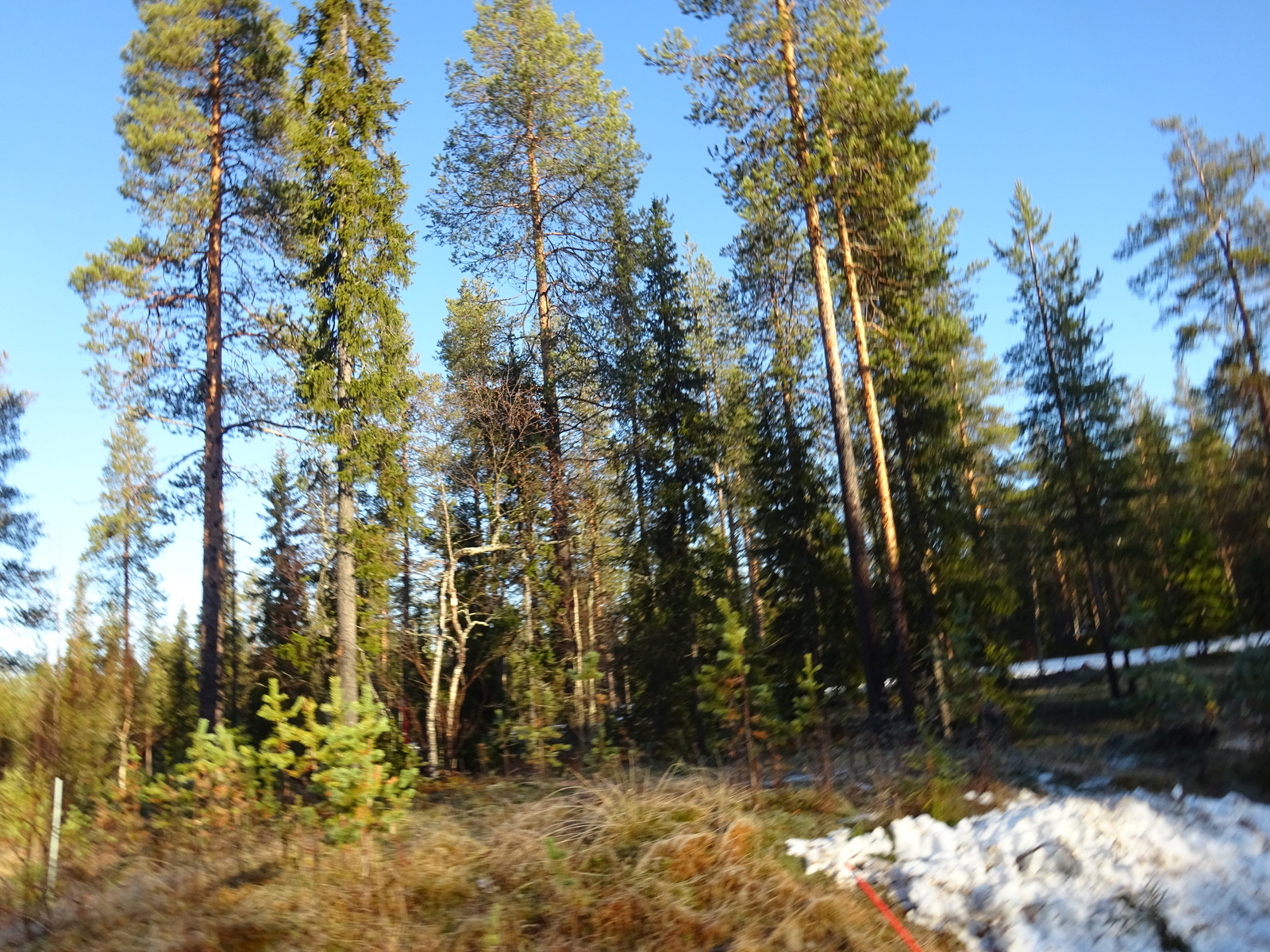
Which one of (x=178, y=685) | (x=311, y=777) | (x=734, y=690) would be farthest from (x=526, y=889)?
(x=178, y=685)

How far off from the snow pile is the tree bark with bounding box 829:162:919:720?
6.10 meters

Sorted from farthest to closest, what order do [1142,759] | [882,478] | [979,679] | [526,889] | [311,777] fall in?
[882,478], [979,679], [1142,759], [311,777], [526,889]

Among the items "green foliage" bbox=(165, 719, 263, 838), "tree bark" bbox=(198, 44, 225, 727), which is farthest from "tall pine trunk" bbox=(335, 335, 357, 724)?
"green foliage" bbox=(165, 719, 263, 838)

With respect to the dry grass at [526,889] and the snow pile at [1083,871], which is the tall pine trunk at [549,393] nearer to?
the dry grass at [526,889]

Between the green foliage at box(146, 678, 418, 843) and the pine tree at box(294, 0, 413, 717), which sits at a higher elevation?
the pine tree at box(294, 0, 413, 717)

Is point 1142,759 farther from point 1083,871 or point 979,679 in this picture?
point 1083,871

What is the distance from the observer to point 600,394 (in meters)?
19.1

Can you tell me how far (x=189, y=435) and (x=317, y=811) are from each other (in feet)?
36.1

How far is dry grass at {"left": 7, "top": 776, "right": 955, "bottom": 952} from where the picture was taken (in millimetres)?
5707

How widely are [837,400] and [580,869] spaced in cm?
970

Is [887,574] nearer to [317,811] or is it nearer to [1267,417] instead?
[317,811]

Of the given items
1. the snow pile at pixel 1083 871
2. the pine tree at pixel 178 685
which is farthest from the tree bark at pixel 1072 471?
the pine tree at pixel 178 685

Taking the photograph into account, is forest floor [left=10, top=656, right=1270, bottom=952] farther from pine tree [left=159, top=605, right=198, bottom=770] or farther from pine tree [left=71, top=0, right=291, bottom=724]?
pine tree [left=159, top=605, right=198, bottom=770]

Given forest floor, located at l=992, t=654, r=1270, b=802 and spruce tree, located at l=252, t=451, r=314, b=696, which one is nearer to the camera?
forest floor, located at l=992, t=654, r=1270, b=802
